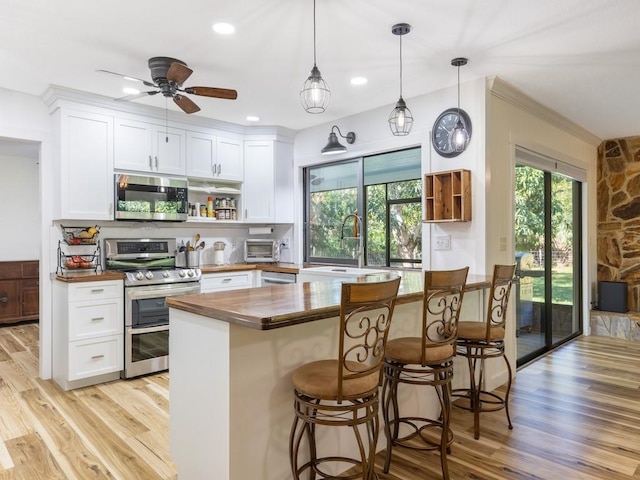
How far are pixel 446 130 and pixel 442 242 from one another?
1.00 metres

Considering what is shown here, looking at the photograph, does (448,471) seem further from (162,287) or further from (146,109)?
(146,109)

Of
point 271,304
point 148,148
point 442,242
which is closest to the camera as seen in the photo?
→ point 271,304

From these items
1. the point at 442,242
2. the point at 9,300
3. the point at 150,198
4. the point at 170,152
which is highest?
the point at 170,152

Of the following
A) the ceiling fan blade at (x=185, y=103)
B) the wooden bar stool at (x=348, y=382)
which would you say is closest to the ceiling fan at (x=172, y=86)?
the ceiling fan blade at (x=185, y=103)

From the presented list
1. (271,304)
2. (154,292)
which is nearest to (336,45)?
(271,304)

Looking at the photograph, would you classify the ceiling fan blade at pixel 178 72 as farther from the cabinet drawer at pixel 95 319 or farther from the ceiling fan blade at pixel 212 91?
the cabinet drawer at pixel 95 319

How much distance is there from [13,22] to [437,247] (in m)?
3.53

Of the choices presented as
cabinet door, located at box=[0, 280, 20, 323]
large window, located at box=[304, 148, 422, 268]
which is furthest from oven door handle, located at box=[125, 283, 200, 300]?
cabinet door, located at box=[0, 280, 20, 323]

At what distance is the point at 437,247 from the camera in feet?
12.4

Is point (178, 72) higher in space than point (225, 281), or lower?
higher

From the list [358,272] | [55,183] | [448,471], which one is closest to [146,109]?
[55,183]

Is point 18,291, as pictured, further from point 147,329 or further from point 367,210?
point 367,210

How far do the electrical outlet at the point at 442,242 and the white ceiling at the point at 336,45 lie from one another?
1349mm

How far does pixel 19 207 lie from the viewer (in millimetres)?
6379
